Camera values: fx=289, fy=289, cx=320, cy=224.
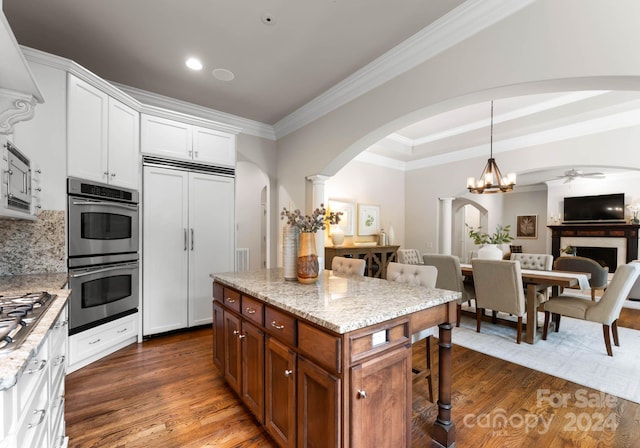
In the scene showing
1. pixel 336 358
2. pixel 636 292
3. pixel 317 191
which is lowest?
pixel 636 292

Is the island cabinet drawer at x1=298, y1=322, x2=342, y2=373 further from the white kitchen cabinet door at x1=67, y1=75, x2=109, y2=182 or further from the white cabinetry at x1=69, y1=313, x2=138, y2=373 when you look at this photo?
the white kitchen cabinet door at x1=67, y1=75, x2=109, y2=182

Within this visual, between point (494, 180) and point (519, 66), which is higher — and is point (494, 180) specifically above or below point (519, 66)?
below

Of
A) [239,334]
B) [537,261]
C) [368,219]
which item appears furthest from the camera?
[368,219]

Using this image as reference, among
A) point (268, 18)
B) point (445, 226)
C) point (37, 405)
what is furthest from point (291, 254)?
point (445, 226)

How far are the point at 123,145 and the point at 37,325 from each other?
7.83 feet

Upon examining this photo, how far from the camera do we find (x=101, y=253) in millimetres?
2764

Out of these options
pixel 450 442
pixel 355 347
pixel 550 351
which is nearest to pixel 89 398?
pixel 355 347

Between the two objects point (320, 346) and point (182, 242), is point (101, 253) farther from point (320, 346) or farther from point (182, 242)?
point (320, 346)

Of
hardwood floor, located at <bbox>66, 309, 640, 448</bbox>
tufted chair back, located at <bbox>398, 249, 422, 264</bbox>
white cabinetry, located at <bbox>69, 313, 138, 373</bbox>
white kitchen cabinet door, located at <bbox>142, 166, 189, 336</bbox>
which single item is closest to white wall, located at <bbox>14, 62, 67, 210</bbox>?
white kitchen cabinet door, located at <bbox>142, 166, 189, 336</bbox>

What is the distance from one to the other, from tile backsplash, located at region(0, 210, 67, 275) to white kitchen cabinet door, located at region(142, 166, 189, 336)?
2.64 ft

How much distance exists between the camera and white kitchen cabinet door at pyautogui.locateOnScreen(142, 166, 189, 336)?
3275mm

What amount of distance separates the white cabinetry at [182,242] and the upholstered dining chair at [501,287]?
3.21m

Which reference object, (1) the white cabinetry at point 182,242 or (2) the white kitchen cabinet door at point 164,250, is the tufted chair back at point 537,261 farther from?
(2) the white kitchen cabinet door at point 164,250

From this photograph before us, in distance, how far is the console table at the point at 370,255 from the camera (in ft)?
16.3
